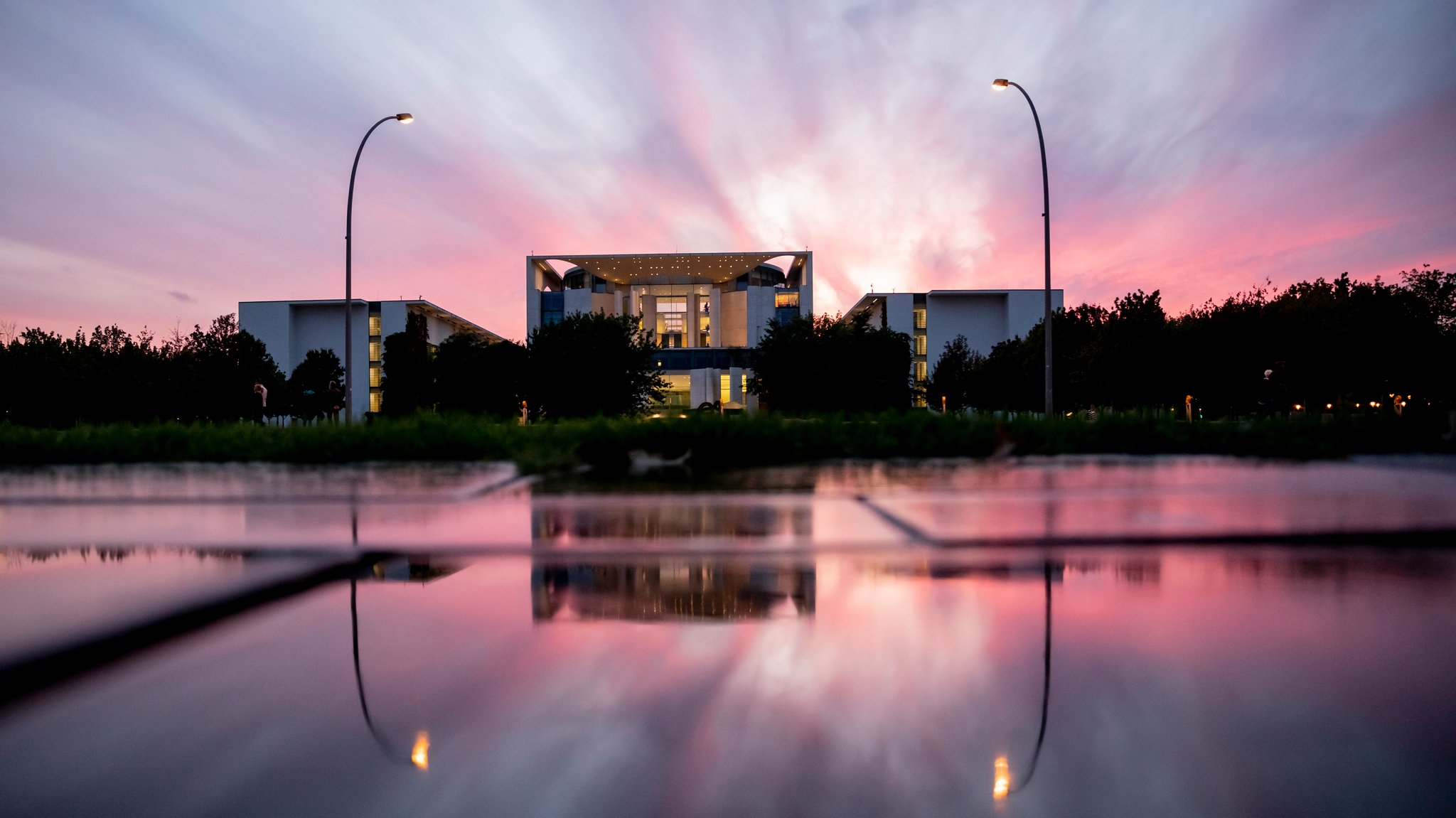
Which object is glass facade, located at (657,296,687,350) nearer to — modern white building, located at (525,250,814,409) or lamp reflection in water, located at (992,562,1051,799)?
modern white building, located at (525,250,814,409)

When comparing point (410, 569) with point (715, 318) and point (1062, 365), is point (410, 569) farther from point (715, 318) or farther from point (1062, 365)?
point (715, 318)

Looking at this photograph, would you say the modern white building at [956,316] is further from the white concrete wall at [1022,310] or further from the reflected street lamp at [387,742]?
the reflected street lamp at [387,742]

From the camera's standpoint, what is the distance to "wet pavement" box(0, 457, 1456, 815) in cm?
229

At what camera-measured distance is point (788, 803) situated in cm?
221

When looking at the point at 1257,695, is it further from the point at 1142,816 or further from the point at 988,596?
the point at 988,596

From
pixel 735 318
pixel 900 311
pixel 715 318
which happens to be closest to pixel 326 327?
pixel 715 318

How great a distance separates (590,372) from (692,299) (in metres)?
74.7

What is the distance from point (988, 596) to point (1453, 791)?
81.0 inches

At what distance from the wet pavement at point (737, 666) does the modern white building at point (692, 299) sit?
240 feet

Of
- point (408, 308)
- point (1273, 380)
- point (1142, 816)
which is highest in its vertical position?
point (408, 308)

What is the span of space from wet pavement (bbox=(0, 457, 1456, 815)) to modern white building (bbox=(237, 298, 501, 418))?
9397 centimetres

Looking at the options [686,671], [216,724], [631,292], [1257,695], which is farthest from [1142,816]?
[631,292]

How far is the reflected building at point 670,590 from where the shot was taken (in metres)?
3.93

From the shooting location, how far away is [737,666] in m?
3.21
